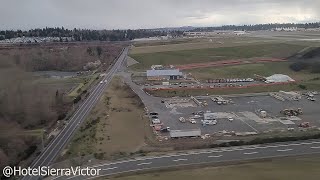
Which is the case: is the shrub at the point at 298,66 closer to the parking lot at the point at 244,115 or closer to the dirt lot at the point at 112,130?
the parking lot at the point at 244,115

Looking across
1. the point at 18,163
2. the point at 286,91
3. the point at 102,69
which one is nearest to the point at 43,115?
the point at 18,163

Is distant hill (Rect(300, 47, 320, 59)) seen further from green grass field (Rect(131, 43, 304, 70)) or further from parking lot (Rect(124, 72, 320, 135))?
parking lot (Rect(124, 72, 320, 135))

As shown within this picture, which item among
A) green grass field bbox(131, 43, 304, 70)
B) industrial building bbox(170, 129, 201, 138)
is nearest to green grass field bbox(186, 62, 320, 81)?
green grass field bbox(131, 43, 304, 70)

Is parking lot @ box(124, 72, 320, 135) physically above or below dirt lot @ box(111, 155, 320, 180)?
above

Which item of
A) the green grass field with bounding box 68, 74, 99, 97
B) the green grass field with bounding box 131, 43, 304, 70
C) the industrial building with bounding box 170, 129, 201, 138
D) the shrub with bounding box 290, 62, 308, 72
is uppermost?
the green grass field with bounding box 131, 43, 304, 70

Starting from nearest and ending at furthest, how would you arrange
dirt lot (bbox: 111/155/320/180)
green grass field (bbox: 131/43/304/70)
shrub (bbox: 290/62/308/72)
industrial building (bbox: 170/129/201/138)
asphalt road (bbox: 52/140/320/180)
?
dirt lot (bbox: 111/155/320/180) → asphalt road (bbox: 52/140/320/180) → industrial building (bbox: 170/129/201/138) → shrub (bbox: 290/62/308/72) → green grass field (bbox: 131/43/304/70)

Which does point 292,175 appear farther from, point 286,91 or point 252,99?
point 286,91

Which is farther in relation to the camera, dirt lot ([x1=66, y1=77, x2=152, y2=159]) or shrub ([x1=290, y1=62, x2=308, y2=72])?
shrub ([x1=290, y1=62, x2=308, y2=72])

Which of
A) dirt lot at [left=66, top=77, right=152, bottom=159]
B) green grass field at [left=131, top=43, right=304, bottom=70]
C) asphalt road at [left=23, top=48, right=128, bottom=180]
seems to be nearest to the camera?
asphalt road at [left=23, top=48, right=128, bottom=180]
